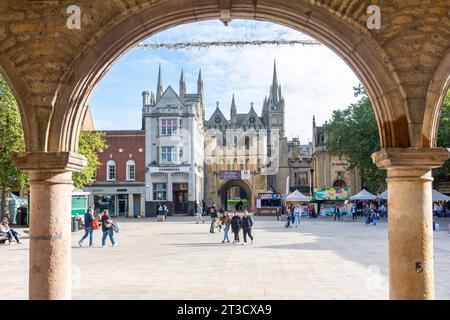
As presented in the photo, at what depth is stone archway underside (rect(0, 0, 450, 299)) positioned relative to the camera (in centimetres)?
609

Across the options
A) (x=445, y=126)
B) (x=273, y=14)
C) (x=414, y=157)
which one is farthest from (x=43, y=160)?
(x=445, y=126)

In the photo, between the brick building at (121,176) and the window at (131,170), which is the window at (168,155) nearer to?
the brick building at (121,176)

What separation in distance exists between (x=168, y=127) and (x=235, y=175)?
17.5 metres

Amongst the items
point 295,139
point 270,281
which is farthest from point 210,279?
point 295,139

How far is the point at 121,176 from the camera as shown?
49.2 m

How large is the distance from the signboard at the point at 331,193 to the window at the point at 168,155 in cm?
1355

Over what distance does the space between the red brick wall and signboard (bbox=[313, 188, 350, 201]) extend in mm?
16093

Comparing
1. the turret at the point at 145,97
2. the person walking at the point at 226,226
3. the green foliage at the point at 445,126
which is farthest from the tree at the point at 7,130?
the turret at the point at 145,97

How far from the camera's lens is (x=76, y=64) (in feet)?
20.5

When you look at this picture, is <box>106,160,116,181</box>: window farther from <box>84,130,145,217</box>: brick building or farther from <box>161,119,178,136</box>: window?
<box>161,119,178,136</box>: window

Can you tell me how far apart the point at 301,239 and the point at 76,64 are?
16.1 meters

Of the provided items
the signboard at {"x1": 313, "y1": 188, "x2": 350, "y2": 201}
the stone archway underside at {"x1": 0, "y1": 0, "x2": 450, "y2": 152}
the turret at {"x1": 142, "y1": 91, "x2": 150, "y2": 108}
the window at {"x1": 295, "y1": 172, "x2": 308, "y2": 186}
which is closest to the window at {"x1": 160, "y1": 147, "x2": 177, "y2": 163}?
the turret at {"x1": 142, "y1": 91, "x2": 150, "y2": 108}

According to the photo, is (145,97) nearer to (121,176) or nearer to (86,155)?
(121,176)

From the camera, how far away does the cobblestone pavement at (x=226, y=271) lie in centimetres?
952
